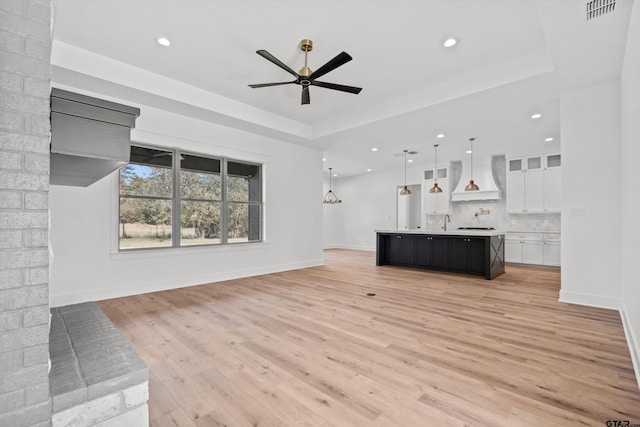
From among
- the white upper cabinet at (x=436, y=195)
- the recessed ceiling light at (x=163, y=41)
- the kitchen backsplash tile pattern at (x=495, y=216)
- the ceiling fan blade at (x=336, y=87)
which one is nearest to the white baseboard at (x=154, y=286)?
the recessed ceiling light at (x=163, y=41)

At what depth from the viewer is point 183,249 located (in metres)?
5.08

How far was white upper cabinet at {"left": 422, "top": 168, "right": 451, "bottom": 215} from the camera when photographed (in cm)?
919

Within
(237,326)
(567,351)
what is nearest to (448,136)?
(567,351)

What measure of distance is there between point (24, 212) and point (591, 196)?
542cm

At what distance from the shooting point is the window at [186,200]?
4.66 metres

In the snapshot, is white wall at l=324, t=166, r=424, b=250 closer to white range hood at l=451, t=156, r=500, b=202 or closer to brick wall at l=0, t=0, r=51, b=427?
white range hood at l=451, t=156, r=500, b=202

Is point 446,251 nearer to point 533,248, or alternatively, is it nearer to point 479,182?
point 533,248

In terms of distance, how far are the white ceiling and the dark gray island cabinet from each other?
89.9 inches

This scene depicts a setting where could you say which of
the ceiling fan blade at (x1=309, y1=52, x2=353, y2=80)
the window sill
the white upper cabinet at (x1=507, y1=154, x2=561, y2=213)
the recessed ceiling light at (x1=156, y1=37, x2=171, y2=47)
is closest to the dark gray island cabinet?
the white upper cabinet at (x1=507, y1=154, x2=561, y2=213)

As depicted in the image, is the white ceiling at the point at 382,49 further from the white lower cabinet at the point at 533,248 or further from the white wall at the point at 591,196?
the white lower cabinet at the point at 533,248

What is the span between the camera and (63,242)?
3.95 m

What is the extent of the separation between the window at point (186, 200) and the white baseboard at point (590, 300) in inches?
205

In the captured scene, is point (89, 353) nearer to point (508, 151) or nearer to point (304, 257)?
point (304, 257)

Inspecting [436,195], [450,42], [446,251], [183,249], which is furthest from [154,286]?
[436,195]
